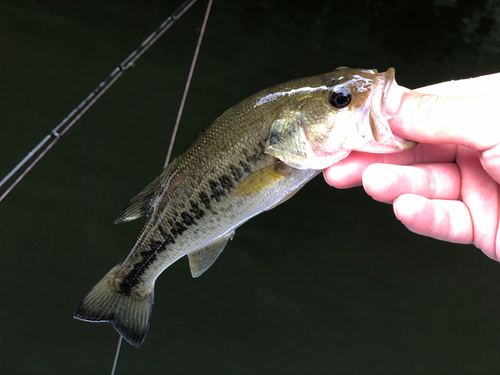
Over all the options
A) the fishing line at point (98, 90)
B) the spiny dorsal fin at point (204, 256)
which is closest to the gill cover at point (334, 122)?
the spiny dorsal fin at point (204, 256)

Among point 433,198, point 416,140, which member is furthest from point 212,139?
point 433,198

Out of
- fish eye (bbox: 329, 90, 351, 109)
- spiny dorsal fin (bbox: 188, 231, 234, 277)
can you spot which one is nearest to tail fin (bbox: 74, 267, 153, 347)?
spiny dorsal fin (bbox: 188, 231, 234, 277)

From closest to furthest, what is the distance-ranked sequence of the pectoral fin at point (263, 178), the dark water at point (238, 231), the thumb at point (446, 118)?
the thumb at point (446, 118) < the pectoral fin at point (263, 178) < the dark water at point (238, 231)

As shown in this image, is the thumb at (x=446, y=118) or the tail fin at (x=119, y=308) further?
the tail fin at (x=119, y=308)

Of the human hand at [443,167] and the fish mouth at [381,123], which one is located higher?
the fish mouth at [381,123]

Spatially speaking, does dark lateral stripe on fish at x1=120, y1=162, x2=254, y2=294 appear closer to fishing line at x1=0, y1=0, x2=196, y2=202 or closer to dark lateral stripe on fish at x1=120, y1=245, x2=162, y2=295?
dark lateral stripe on fish at x1=120, y1=245, x2=162, y2=295

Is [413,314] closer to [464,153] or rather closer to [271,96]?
[464,153]

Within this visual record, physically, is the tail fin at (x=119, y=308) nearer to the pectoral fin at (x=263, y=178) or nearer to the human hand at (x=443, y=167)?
the pectoral fin at (x=263, y=178)

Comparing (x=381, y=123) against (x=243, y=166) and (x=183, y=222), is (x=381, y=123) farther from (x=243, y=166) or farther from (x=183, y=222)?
(x=183, y=222)
